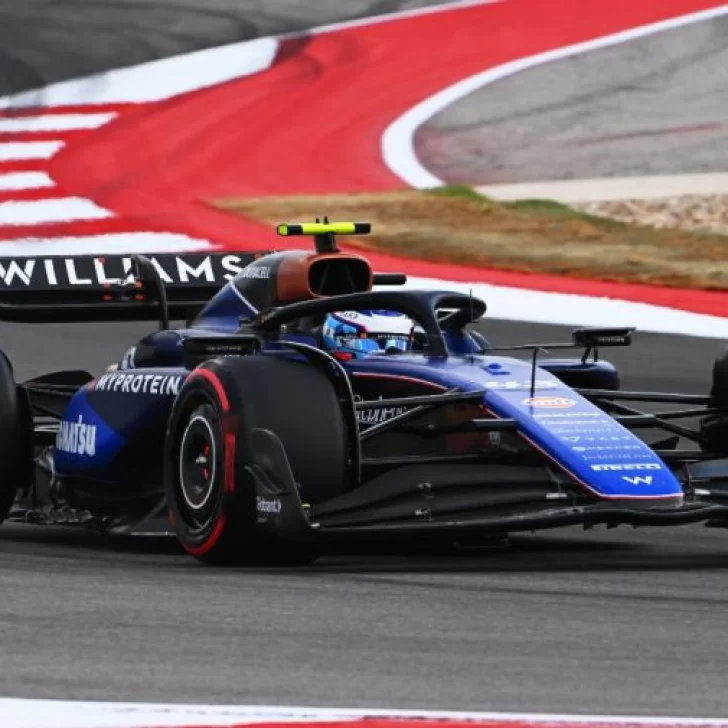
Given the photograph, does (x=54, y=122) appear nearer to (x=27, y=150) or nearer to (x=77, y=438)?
(x=27, y=150)

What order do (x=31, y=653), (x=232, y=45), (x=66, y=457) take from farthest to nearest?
(x=232, y=45)
(x=66, y=457)
(x=31, y=653)

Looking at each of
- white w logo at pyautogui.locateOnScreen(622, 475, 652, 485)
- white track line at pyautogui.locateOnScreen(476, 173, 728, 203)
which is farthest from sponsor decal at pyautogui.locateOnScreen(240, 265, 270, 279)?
white track line at pyautogui.locateOnScreen(476, 173, 728, 203)

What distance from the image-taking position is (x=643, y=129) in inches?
973

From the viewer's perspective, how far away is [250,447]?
8.09 meters

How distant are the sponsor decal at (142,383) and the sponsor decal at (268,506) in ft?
3.26

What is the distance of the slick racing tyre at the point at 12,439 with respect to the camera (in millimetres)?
9250

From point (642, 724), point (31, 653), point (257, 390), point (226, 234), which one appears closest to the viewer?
point (642, 724)

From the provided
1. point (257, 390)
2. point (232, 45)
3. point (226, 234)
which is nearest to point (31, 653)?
point (257, 390)

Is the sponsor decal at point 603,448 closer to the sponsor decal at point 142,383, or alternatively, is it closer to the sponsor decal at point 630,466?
the sponsor decal at point 630,466

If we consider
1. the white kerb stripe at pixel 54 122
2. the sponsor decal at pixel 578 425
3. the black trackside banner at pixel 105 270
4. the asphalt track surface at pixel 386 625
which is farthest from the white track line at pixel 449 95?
the sponsor decal at pixel 578 425

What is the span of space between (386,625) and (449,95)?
19.3 m

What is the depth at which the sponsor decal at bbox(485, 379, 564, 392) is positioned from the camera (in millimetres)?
8570

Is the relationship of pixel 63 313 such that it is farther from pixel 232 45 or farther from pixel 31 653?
pixel 232 45

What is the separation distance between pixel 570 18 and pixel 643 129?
3.33 m
